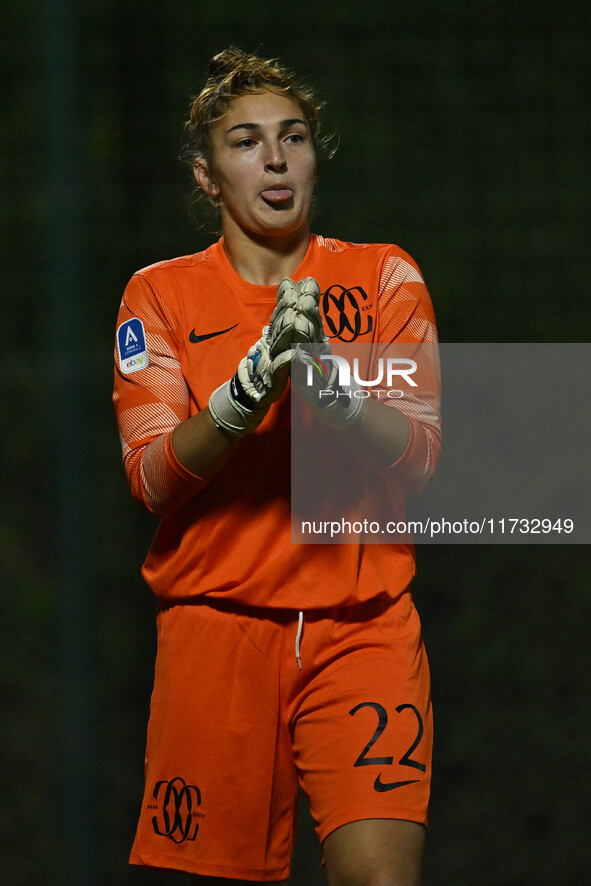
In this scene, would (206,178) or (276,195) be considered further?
(206,178)

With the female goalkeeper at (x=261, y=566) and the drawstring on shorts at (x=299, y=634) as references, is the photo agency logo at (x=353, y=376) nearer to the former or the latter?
the female goalkeeper at (x=261, y=566)

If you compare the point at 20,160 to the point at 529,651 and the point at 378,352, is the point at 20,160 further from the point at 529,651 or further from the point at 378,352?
the point at 529,651

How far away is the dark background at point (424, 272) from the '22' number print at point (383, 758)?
0.91 metres

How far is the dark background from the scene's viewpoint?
238 cm

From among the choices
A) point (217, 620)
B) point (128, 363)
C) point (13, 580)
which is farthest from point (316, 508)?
point (13, 580)

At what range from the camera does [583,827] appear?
252 centimetres

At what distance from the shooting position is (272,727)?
167cm

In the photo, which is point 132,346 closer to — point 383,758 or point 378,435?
point 378,435

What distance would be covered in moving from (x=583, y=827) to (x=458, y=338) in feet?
3.57

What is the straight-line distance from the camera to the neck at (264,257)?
175 centimetres

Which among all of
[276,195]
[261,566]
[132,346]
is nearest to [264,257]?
[276,195]

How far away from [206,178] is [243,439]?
42 cm

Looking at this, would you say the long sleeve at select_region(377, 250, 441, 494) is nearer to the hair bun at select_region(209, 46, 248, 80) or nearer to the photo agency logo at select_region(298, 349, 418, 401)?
the photo agency logo at select_region(298, 349, 418, 401)

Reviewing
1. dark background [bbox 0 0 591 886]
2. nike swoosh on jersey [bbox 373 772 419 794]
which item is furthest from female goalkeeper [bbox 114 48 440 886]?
dark background [bbox 0 0 591 886]
